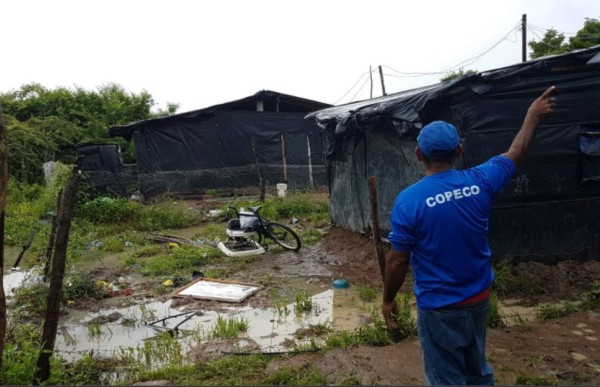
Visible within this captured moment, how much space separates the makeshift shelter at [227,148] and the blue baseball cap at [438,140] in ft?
47.7

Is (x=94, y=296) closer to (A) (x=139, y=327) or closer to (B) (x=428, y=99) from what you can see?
(A) (x=139, y=327)

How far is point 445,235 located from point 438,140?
50 centimetres

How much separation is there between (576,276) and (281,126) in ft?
42.8

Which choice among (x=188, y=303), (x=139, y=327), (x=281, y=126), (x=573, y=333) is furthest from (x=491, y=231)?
(x=281, y=126)

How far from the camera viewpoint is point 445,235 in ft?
7.42

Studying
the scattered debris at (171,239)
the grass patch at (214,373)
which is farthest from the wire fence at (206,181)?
the grass patch at (214,373)

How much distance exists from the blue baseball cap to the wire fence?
45.2 ft

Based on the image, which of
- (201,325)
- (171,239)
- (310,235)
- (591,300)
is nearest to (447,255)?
(201,325)

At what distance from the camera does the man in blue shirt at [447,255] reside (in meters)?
2.27

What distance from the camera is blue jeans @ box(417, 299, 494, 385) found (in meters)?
2.32

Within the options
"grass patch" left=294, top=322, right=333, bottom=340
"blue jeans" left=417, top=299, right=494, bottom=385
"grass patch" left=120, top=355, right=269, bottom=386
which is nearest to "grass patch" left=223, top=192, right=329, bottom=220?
"grass patch" left=294, top=322, right=333, bottom=340

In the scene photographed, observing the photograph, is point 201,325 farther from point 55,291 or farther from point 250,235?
point 250,235

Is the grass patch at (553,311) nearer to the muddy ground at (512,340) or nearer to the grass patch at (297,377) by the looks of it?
the muddy ground at (512,340)

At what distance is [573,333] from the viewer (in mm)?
4598
